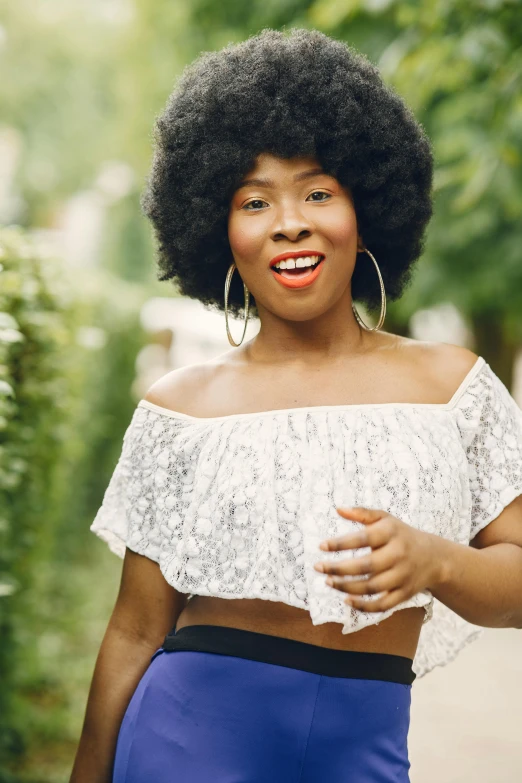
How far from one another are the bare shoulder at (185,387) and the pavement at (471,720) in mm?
2885

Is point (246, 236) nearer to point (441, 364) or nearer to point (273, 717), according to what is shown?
point (441, 364)

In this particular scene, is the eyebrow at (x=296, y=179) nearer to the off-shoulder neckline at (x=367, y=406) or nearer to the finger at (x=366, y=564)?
the off-shoulder neckline at (x=367, y=406)

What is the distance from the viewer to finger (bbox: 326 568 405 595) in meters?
1.67

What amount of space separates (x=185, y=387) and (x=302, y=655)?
676 mm

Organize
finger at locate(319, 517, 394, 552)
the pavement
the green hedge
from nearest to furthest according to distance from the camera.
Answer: finger at locate(319, 517, 394, 552)
the green hedge
the pavement

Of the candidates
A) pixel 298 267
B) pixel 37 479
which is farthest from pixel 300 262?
pixel 37 479

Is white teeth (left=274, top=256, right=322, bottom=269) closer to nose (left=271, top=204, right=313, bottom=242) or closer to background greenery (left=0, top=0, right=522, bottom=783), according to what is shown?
nose (left=271, top=204, right=313, bottom=242)

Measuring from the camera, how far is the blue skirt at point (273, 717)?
6.42 ft

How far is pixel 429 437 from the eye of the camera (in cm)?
208

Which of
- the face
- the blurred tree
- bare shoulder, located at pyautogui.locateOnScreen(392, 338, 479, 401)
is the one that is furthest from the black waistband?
the blurred tree

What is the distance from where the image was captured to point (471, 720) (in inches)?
203

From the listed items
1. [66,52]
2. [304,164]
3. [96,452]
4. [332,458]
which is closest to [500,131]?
[304,164]

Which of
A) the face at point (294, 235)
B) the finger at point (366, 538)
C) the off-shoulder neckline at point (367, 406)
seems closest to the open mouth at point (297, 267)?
the face at point (294, 235)

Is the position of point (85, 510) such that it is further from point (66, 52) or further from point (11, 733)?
point (66, 52)
